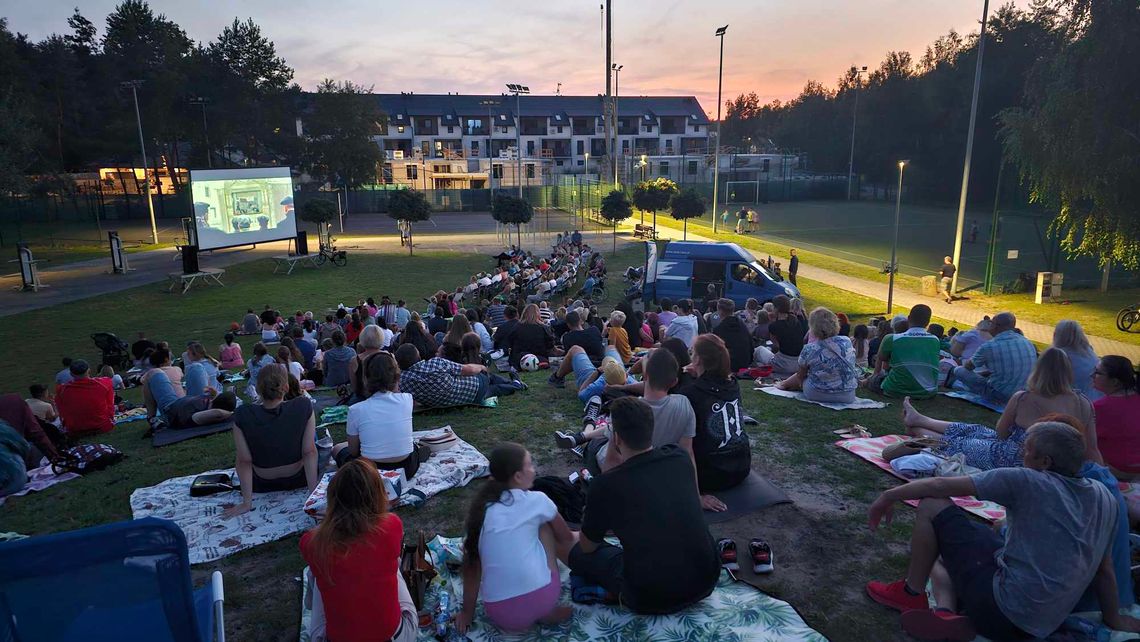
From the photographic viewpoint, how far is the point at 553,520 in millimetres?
3441

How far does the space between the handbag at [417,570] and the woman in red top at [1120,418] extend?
15.4 feet

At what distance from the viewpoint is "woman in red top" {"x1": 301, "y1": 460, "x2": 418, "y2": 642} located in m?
2.95

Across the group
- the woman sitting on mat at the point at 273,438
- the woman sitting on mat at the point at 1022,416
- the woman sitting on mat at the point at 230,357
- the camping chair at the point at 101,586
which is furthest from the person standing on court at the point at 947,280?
the camping chair at the point at 101,586

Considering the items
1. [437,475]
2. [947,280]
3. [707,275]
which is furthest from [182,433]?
[947,280]

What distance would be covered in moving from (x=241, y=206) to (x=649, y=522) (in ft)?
89.4

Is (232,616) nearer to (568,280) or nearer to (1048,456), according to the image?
(1048,456)

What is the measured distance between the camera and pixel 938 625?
338 centimetres

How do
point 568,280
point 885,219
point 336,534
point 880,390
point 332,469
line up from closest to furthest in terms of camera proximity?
point 336,534
point 332,469
point 880,390
point 568,280
point 885,219

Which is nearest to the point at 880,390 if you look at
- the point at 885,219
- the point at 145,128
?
the point at 885,219

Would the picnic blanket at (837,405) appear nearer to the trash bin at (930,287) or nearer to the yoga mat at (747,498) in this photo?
the yoga mat at (747,498)

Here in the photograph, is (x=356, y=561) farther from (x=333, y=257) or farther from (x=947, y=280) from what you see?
(x=333, y=257)

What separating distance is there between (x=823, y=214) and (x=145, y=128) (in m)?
46.9

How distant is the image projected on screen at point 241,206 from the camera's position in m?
24.4

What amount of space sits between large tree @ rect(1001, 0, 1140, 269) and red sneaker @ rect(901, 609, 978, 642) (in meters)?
16.7
